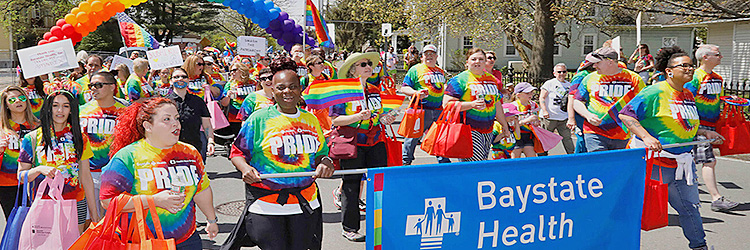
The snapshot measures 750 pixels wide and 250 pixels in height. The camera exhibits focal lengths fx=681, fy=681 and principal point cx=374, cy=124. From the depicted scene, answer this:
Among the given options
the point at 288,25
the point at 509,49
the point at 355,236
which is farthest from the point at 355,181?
the point at 509,49

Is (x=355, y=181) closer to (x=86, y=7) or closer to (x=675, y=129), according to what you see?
(x=675, y=129)

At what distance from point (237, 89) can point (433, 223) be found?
667cm

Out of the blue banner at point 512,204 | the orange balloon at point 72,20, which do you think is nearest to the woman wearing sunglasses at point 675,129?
the blue banner at point 512,204

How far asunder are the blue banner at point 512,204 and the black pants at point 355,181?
2.06 meters

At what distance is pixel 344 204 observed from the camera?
20.0 feet

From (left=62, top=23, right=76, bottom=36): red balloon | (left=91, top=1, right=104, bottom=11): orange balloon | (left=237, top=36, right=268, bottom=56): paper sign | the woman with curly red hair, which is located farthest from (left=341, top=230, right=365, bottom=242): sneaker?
(left=62, top=23, right=76, bottom=36): red balloon

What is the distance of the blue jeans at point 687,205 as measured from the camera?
5164 mm

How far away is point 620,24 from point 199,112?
2884cm

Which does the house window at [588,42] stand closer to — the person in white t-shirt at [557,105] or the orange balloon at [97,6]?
the orange balloon at [97,6]

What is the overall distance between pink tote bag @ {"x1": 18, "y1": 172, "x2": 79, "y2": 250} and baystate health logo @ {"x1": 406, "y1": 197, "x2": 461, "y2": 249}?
2.20 m

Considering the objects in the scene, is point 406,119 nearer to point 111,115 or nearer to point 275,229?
point 111,115

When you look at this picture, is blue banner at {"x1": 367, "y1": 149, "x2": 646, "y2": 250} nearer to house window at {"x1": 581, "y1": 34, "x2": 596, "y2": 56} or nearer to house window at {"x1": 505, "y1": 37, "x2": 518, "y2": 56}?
house window at {"x1": 505, "y1": 37, "x2": 518, "y2": 56}

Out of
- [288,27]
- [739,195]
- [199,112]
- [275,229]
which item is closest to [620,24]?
[288,27]

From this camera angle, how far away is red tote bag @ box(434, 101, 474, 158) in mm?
6934
